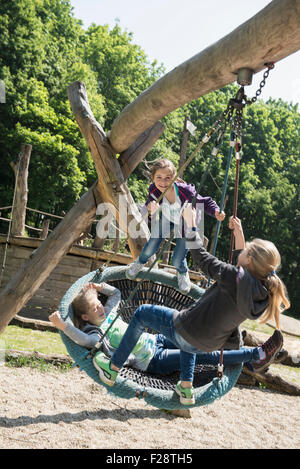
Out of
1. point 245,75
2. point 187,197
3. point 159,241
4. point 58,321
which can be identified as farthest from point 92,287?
point 245,75

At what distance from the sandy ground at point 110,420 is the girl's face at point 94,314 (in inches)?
39.9

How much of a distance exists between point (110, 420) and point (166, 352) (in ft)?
3.76

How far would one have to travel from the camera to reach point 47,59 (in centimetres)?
1652

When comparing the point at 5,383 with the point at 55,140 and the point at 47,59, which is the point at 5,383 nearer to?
the point at 55,140

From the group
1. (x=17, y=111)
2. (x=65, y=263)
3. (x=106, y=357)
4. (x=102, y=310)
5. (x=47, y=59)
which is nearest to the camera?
(x=106, y=357)

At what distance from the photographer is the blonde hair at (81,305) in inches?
132

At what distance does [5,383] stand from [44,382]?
396 millimetres

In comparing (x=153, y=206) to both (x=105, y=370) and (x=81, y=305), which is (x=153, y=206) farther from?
(x=105, y=370)

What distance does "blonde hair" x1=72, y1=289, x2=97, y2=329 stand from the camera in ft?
11.0

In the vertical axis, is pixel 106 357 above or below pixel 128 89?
below

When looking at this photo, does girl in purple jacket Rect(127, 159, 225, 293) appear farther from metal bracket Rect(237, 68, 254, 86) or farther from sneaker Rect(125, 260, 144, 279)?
metal bracket Rect(237, 68, 254, 86)

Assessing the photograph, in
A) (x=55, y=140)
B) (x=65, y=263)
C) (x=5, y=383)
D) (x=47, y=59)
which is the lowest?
(x=5, y=383)

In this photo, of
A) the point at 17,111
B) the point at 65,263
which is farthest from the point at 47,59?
the point at 65,263
